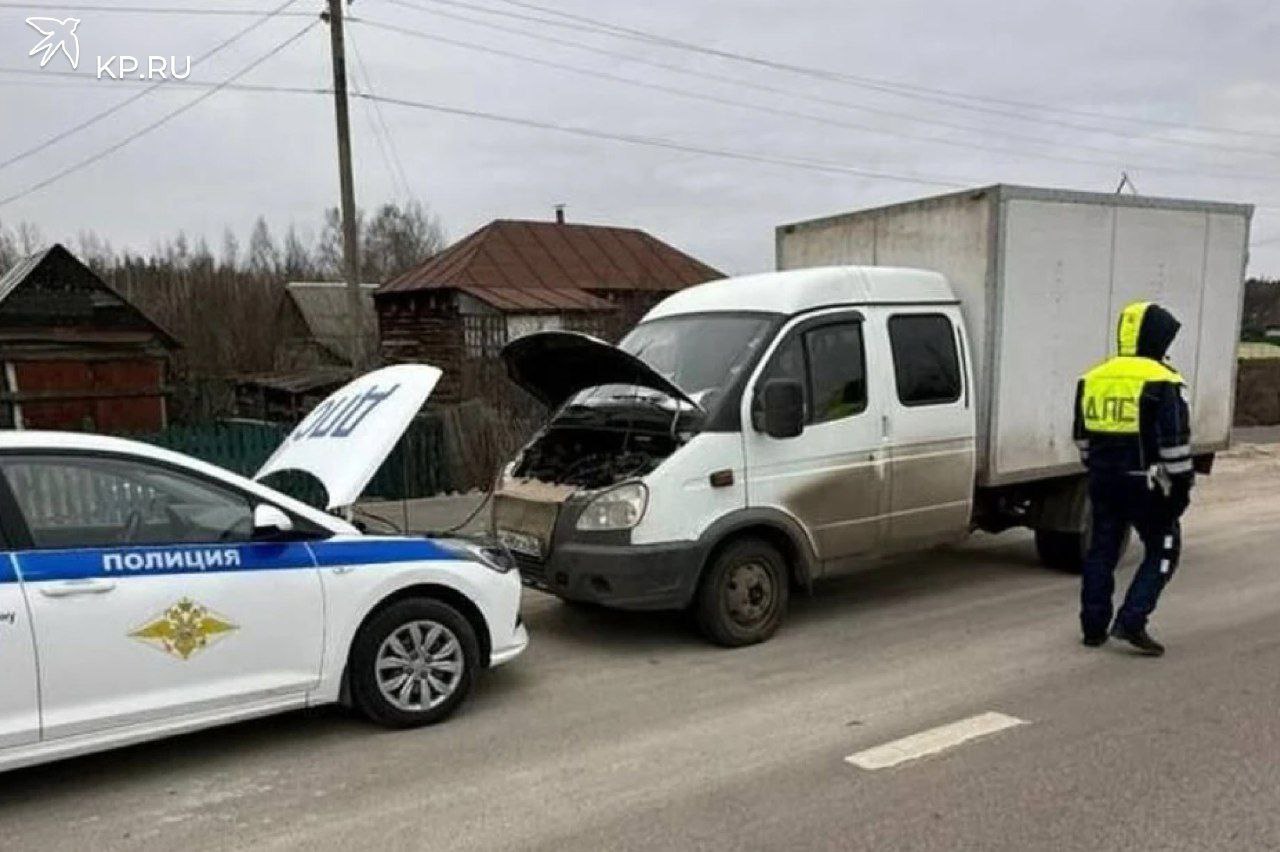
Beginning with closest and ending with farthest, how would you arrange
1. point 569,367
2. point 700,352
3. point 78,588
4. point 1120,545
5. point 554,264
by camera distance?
point 78,588
point 1120,545
point 700,352
point 569,367
point 554,264

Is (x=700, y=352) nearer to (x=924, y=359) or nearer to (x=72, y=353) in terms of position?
(x=924, y=359)

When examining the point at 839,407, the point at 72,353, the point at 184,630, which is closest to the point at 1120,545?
the point at 839,407

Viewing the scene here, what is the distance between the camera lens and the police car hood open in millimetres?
5066

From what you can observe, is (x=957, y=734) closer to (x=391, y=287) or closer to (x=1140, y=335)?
(x=1140, y=335)

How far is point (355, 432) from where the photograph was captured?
5.36 meters

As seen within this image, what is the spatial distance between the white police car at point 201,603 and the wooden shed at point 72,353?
11.2 metres

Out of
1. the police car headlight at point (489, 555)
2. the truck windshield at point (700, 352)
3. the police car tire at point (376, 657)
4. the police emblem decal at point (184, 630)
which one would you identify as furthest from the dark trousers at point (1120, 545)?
the police emblem decal at point (184, 630)

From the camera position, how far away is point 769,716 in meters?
4.89

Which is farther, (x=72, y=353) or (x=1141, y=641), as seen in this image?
(x=72, y=353)

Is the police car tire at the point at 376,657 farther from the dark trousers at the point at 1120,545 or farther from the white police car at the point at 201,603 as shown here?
the dark trousers at the point at 1120,545

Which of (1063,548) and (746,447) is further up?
(746,447)

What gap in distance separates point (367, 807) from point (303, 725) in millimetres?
1123

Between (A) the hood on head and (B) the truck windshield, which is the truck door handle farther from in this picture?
(A) the hood on head

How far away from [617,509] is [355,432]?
1522 millimetres
